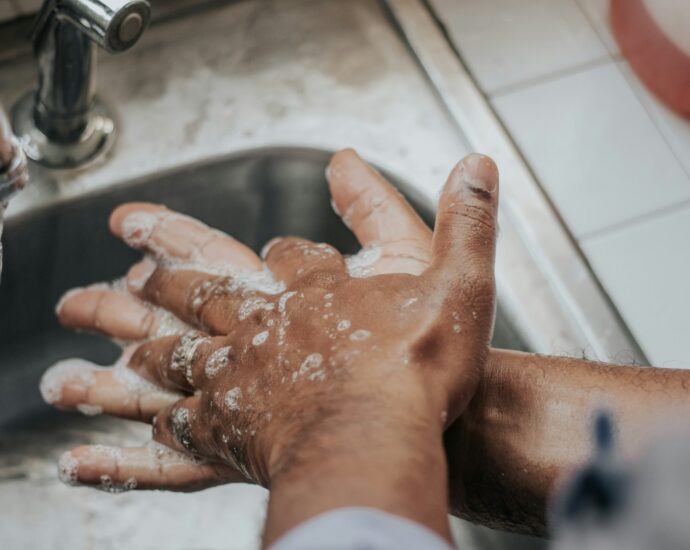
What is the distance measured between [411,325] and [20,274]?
0.47 meters

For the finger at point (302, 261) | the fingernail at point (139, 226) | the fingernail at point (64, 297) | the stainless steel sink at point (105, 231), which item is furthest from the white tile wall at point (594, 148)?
the fingernail at point (64, 297)

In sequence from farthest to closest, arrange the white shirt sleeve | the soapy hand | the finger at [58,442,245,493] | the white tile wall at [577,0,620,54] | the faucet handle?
the white tile wall at [577,0,620,54] < the finger at [58,442,245,493] < the faucet handle < the soapy hand < the white shirt sleeve

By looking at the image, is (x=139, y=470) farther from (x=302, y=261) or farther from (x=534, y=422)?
(x=534, y=422)

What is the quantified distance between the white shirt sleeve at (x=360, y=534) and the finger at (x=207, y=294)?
0.26m

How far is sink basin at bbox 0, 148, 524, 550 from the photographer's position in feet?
2.81

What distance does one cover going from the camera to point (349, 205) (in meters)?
0.80

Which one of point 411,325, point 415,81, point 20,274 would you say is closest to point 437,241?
point 411,325

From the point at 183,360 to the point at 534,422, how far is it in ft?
0.94

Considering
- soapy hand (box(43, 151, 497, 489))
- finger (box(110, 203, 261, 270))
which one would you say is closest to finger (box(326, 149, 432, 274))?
soapy hand (box(43, 151, 497, 489))

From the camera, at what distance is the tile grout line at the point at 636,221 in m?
0.84

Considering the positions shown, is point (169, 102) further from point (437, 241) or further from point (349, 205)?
point (437, 241)

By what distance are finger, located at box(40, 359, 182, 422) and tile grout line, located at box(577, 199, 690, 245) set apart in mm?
414

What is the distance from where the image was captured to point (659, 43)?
884mm

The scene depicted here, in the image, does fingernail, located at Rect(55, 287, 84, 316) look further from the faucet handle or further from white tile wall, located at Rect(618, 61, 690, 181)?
white tile wall, located at Rect(618, 61, 690, 181)
